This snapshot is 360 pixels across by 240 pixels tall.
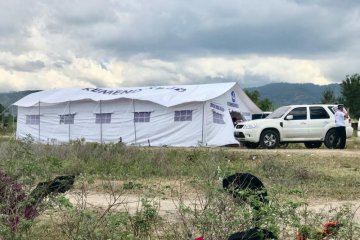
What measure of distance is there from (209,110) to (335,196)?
47.0 feet

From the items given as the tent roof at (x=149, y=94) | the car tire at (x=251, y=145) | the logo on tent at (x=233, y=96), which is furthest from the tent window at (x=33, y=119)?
the car tire at (x=251, y=145)

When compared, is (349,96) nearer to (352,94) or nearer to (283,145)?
(352,94)

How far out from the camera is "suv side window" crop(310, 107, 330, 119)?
2147 cm

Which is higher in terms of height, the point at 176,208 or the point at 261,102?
the point at 261,102

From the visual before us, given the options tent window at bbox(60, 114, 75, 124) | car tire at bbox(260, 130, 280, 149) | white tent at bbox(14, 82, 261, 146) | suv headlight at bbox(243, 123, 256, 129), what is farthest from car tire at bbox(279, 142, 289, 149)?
tent window at bbox(60, 114, 75, 124)

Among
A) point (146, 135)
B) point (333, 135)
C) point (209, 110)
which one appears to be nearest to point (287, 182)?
point (333, 135)

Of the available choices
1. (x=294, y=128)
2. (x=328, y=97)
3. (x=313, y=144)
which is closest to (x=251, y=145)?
(x=294, y=128)

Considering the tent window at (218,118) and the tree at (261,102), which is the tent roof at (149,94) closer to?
Answer: the tent window at (218,118)

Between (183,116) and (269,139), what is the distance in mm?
4988

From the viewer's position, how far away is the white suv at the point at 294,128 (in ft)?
69.6

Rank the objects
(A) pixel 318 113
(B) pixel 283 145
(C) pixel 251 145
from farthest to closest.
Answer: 1. (B) pixel 283 145
2. (C) pixel 251 145
3. (A) pixel 318 113

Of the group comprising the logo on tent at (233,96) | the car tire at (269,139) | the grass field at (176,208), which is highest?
the logo on tent at (233,96)

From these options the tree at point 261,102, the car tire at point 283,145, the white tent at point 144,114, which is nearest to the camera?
the car tire at point 283,145

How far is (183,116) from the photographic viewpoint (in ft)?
Answer: 82.1
